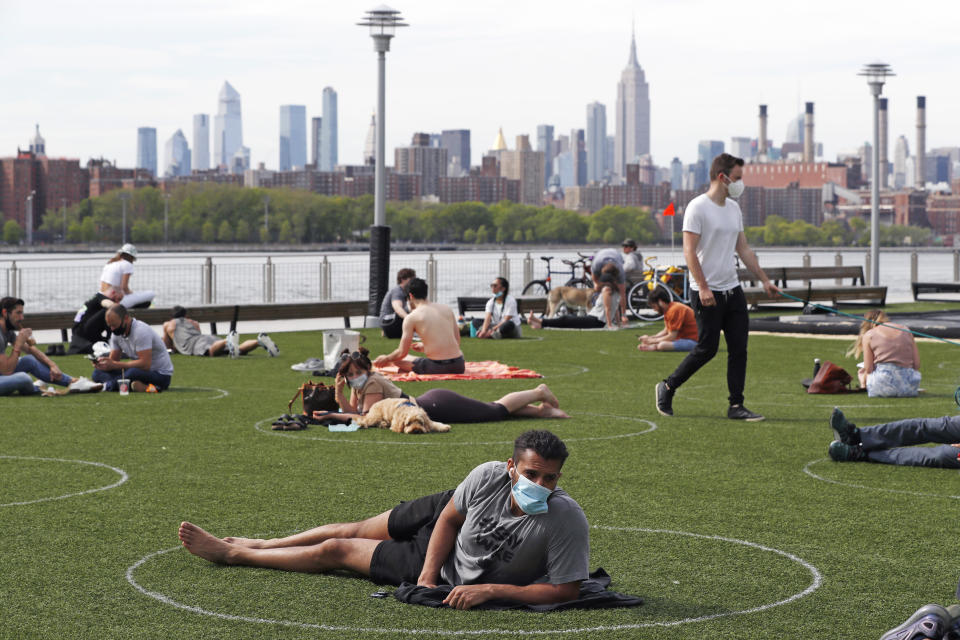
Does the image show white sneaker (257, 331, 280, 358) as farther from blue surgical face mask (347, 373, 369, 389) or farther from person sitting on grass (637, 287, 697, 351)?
blue surgical face mask (347, 373, 369, 389)

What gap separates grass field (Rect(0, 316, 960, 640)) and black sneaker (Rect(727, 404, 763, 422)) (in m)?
0.12

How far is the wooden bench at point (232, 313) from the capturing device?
2302cm

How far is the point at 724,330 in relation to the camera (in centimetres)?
1234

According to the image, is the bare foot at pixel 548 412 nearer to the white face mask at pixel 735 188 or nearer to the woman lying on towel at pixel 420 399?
the woman lying on towel at pixel 420 399

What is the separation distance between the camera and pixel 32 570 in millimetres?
6754

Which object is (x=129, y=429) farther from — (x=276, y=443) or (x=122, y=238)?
(x=122, y=238)

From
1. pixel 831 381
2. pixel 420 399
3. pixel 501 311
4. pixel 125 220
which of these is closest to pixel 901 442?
pixel 420 399

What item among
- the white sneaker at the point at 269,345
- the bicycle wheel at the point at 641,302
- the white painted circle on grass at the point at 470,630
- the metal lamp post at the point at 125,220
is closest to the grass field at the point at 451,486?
the white painted circle on grass at the point at 470,630

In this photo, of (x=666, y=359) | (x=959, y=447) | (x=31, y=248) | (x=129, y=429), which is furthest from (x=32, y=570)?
(x=31, y=248)

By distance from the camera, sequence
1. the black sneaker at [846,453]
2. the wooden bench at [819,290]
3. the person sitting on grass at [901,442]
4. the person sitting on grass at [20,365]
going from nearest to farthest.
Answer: the person sitting on grass at [901,442] < the black sneaker at [846,453] < the person sitting on grass at [20,365] < the wooden bench at [819,290]

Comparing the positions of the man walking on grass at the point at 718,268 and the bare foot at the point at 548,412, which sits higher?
the man walking on grass at the point at 718,268

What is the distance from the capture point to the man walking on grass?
12227mm

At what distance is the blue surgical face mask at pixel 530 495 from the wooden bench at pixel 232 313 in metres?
17.4

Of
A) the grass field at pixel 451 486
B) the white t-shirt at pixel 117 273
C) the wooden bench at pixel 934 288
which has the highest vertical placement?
the white t-shirt at pixel 117 273
